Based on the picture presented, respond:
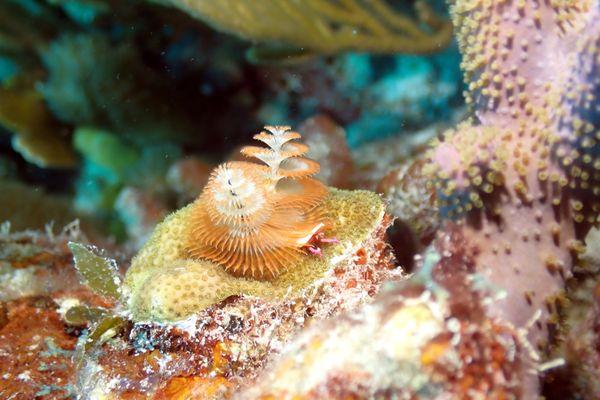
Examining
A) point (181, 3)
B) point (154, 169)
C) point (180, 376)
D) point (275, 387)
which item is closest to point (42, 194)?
point (154, 169)

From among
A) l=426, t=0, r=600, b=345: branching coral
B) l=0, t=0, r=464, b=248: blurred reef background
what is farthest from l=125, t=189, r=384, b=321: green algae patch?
l=0, t=0, r=464, b=248: blurred reef background

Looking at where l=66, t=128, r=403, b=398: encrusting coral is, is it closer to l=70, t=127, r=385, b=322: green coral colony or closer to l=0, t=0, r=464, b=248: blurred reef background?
l=70, t=127, r=385, b=322: green coral colony

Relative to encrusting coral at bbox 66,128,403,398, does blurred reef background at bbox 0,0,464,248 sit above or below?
→ above

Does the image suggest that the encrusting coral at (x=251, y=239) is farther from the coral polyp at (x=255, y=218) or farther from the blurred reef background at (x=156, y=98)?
the blurred reef background at (x=156, y=98)

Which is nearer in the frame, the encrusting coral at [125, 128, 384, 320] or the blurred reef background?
the encrusting coral at [125, 128, 384, 320]

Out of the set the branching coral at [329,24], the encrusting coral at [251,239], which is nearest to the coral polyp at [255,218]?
the encrusting coral at [251,239]

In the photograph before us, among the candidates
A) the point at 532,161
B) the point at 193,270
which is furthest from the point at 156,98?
the point at 532,161

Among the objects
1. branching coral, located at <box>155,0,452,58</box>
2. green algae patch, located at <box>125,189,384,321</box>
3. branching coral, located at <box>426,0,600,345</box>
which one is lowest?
branching coral, located at <box>426,0,600,345</box>
